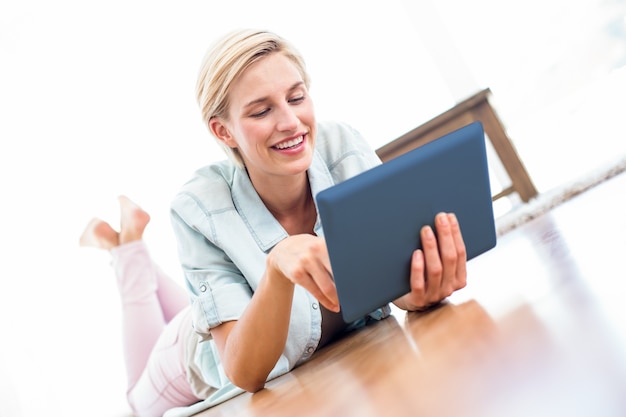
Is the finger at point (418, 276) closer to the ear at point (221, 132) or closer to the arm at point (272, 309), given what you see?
the arm at point (272, 309)

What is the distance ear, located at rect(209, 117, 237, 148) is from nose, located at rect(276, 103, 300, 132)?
0.53 feet

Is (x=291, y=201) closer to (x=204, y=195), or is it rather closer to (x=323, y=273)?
(x=204, y=195)

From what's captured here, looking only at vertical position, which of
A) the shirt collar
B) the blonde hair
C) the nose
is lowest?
the shirt collar

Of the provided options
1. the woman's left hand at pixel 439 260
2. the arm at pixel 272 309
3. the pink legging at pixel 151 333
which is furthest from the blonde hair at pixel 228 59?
the pink legging at pixel 151 333

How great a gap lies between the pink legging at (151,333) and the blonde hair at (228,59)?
34.4 inches

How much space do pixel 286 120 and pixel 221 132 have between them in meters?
0.21

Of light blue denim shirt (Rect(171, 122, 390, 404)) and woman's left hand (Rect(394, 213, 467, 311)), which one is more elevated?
light blue denim shirt (Rect(171, 122, 390, 404))

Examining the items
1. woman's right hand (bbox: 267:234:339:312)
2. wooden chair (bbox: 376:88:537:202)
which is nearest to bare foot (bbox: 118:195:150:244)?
wooden chair (bbox: 376:88:537:202)

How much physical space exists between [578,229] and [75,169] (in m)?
3.10

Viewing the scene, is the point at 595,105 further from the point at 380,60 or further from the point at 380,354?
the point at 380,354

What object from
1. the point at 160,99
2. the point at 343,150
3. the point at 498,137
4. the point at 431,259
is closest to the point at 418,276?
the point at 431,259

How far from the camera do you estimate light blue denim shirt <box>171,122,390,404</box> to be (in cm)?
119

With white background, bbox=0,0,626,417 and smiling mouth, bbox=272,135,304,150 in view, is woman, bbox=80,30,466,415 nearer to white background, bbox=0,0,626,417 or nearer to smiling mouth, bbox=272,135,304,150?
smiling mouth, bbox=272,135,304,150

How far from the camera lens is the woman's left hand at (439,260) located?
0.90 meters
